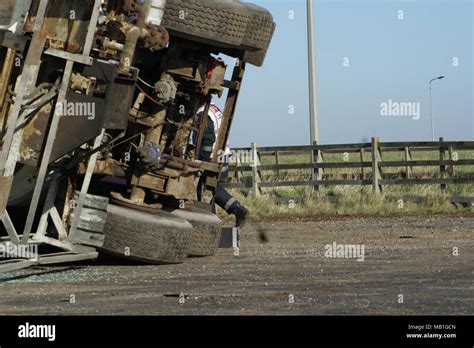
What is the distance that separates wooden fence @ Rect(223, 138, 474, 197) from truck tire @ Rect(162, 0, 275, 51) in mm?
13244

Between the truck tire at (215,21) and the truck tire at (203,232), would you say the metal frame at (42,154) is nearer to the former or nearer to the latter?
the truck tire at (215,21)

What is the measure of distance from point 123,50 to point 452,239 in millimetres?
6174

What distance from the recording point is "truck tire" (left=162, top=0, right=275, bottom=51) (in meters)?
11.1

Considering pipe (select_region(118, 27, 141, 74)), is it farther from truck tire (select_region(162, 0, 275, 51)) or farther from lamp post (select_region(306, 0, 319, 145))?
lamp post (select_region(306, 0, 319, 145))

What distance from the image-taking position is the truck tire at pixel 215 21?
11.1 metres

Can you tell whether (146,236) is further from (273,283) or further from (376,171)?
(376,171)

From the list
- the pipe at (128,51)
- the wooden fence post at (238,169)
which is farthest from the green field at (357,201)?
the pipe at (128,51)

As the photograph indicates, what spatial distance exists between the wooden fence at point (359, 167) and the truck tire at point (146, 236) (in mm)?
13261

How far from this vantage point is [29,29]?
9.81m

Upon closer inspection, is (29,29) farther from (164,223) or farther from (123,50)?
(164,223)

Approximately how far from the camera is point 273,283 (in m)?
10.2

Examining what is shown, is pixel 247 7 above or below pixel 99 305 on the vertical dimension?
above

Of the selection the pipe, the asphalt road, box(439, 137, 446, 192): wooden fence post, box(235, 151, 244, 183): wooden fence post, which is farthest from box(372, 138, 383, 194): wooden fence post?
the pipe
